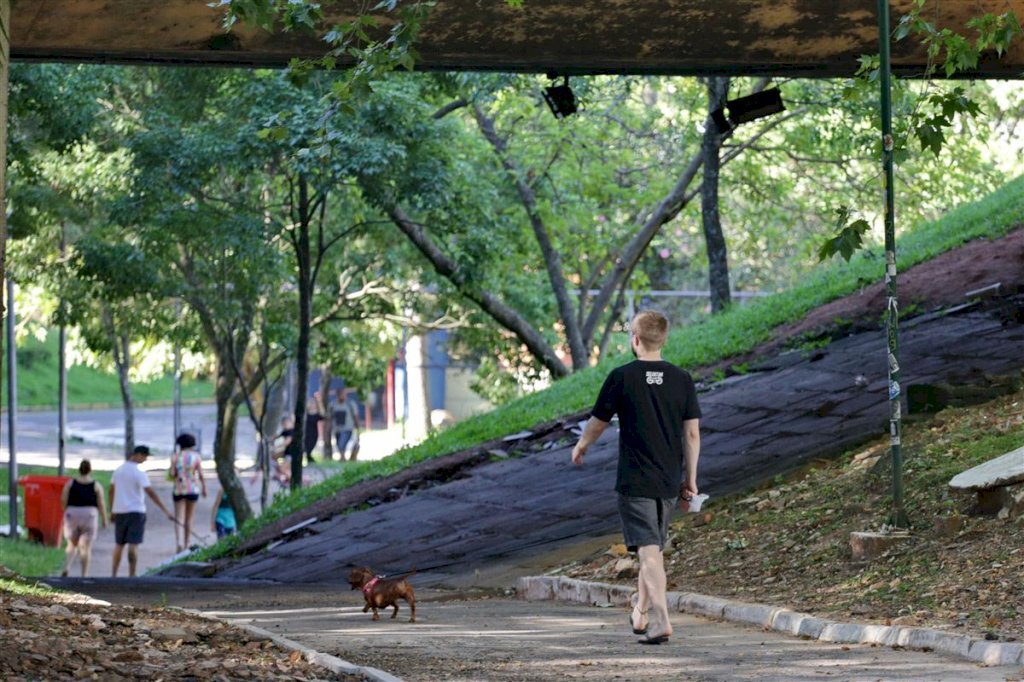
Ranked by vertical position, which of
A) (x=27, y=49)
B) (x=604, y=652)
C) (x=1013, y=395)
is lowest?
(x=604, y=652)

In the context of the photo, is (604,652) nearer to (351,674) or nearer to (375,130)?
(351,674)

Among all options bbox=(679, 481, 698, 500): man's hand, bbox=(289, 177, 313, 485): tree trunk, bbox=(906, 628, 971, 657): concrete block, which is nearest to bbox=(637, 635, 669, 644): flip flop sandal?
bbox=(679, 481, 698, 500): man's hand

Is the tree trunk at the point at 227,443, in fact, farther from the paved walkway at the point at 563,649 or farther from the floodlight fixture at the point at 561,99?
the paved walkway at the point at 563,649

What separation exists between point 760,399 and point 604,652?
29.2 ft

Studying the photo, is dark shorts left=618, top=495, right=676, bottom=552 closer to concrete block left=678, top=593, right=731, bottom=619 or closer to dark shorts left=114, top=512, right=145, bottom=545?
concrete block left=678, top=593, right=731, bottom=619

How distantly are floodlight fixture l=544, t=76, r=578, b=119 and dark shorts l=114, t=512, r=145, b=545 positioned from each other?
26.2 ft

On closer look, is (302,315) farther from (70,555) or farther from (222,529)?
(70,555)

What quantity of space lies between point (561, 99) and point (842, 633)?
23.5 feet

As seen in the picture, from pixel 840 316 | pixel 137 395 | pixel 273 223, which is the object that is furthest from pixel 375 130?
pixel 137 395

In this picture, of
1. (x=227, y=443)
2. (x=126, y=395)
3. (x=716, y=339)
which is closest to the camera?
(x=716, y=339)

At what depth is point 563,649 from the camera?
7852mm

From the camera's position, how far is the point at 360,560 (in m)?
14.9

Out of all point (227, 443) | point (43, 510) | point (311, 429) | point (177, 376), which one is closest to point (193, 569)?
point (227, 443)

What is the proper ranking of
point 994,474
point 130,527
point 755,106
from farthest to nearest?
1. point 130,527
2. point 755,106
3. point 994,474
